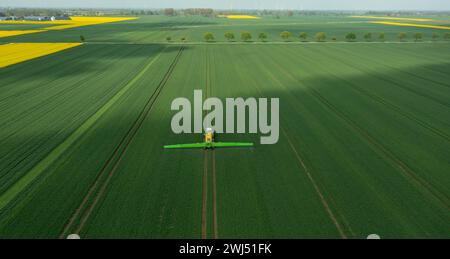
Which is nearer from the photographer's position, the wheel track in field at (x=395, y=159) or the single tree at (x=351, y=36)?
the wheel track in field at (x=395, y=159)

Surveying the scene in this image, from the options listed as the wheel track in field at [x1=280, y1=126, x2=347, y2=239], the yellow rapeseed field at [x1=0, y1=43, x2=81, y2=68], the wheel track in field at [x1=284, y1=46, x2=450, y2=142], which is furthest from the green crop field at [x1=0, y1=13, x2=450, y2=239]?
the yellow rapeseed field at [x1=0, y1=43, x2=81, y2=68]

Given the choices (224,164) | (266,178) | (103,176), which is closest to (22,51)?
(103,176)

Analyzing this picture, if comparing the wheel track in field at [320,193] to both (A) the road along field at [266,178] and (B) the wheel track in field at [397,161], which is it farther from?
(B) the wheel track in field at [397,161]

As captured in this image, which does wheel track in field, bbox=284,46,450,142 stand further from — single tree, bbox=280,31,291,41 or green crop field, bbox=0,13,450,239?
single tree, bbox=280,31,291,41

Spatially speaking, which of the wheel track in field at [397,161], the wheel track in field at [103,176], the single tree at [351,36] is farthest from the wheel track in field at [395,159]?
the single tree at [351,36]

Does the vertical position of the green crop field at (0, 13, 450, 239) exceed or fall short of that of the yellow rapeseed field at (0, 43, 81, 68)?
it falls short

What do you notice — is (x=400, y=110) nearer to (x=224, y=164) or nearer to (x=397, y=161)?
(x=397, y=161)
